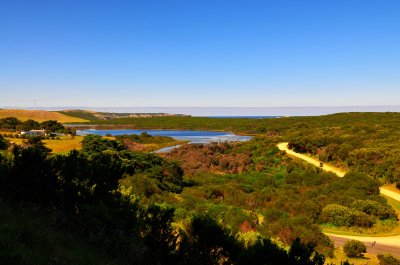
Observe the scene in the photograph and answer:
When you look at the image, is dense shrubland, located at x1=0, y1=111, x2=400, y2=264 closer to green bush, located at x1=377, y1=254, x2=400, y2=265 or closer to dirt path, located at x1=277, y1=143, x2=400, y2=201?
dirt path, located at x1=277, y1=143, x2=400, y2=201

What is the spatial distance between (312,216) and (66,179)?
70.7ft

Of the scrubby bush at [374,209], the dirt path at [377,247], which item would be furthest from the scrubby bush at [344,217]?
the dirt path at [377,247]

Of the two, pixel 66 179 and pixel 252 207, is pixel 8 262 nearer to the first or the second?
pixel 66 179

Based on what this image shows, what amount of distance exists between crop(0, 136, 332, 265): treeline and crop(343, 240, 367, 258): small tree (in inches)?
450

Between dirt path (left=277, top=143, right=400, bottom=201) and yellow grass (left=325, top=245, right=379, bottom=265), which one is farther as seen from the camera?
dirt path (left=277, top=143, right=400, bottom=201)

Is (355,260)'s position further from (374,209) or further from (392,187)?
(392,187)

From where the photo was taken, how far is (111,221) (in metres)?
8.97

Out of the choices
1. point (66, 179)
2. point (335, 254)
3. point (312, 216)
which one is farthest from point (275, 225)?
point (66, 179)

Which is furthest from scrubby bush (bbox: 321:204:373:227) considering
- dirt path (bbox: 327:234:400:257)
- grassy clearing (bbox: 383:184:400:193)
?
→ grassy clearing (bbox: 383:184:400:193)

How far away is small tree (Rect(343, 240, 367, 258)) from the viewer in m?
18.9

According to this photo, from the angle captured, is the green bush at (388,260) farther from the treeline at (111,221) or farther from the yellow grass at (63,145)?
the yellow grass at (63,145)

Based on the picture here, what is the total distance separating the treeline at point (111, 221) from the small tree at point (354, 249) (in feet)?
37.5

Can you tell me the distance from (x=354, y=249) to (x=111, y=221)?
51.3 ft

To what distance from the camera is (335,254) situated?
19562mm
